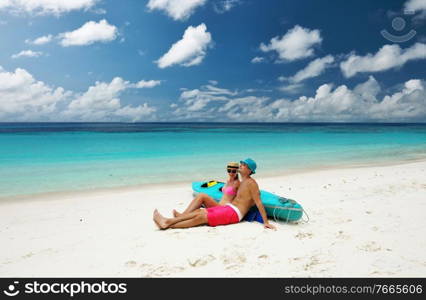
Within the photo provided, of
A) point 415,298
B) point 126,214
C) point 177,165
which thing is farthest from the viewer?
point 177,165

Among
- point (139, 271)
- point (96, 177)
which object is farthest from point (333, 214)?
point (96, 177)

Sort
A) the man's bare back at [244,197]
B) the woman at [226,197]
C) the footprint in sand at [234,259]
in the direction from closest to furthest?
1. the footprint in sand at [234,259]
2. the man's bare back at [244,197]
3. the woman at [226,197]

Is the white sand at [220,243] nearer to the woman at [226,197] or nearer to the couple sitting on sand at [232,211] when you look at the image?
the couple sitting on sand at [232,211]

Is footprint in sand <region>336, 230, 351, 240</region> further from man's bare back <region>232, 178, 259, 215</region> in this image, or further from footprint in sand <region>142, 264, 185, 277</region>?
footprint in sand <region>142, 264, 185, 277</region>

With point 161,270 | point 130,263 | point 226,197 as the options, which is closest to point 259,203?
point 226,197

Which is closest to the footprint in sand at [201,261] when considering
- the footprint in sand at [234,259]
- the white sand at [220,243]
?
the white sand at [220,243]

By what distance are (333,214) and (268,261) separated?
2364 mm

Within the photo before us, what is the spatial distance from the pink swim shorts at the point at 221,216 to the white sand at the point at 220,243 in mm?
129

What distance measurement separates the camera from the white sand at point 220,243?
3.29 meters

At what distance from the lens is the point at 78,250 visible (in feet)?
13.0

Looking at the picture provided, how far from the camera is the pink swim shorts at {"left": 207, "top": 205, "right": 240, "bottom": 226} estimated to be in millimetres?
4551

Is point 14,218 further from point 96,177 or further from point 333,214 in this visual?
point 333,214

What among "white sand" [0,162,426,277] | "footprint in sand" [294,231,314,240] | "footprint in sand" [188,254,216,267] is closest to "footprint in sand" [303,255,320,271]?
"white sand" [0,162,426,277]

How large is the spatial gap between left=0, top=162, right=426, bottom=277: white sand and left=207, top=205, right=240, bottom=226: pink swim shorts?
13 centimetres
